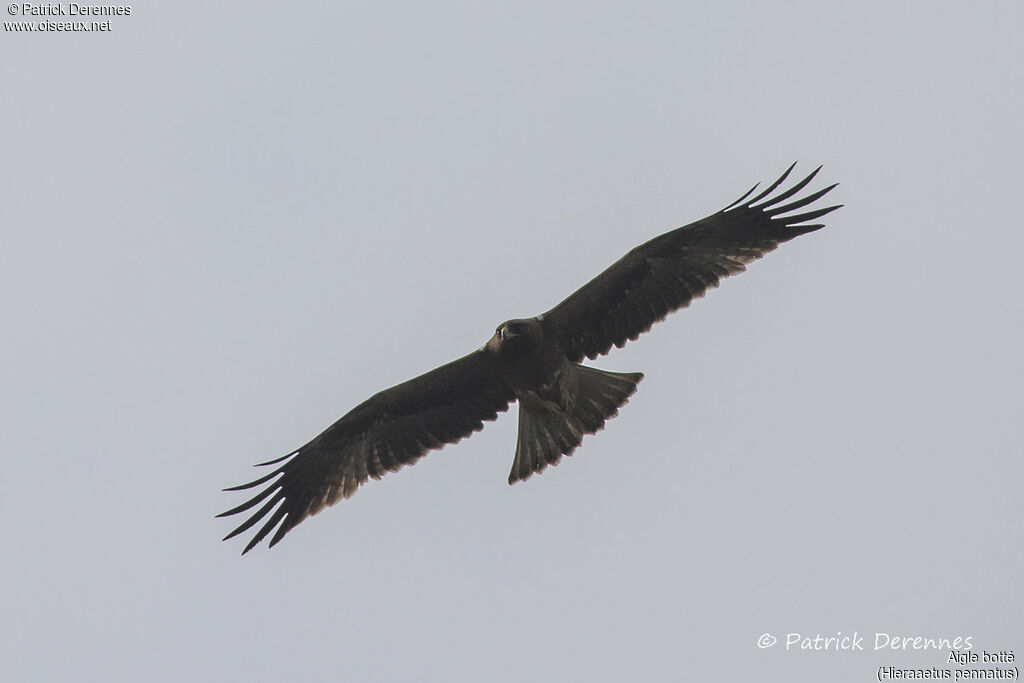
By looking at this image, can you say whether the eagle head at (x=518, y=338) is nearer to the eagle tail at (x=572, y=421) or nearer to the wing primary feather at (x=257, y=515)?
the eagle tail at (x=572, y=421)

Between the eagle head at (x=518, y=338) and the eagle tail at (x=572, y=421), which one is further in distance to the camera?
the eagle tail at (x=572, y=421)

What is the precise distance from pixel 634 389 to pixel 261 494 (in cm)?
307

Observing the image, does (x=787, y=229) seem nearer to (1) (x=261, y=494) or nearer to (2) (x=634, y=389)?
(2) (x=634, y=389)

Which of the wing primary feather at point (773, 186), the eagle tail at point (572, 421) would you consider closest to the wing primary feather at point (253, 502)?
the eagle tail at point (572, 421)

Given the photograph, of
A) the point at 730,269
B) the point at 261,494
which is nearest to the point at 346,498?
the point at 261,494

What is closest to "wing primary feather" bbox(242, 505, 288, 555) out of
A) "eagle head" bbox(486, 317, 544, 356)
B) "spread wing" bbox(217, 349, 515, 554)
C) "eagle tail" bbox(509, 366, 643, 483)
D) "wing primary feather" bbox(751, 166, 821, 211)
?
"spread wing" bbox(217, 349, 515, 554)

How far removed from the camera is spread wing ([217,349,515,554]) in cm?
1309

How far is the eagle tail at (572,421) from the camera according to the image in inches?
508

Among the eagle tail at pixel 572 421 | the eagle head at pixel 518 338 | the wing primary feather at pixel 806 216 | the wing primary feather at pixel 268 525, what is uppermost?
→ the wing primary feather at pixel 806 216

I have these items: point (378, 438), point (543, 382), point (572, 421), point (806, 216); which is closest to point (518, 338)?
point (543, 382)

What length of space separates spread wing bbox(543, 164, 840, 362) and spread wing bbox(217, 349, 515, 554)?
0.83 m

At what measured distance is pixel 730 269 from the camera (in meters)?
12.5

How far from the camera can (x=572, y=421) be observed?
511 inches

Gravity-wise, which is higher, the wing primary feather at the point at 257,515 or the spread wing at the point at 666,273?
the spread wing at the point at 666,273
